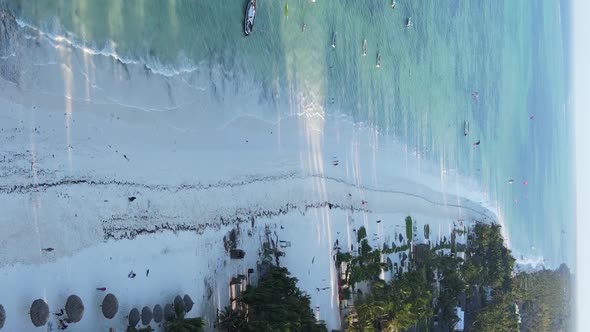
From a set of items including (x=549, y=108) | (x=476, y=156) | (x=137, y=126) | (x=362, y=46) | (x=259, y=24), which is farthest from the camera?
(x=549, y=108)

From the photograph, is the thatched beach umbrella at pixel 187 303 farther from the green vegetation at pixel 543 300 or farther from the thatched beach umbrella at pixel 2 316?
the green vegetation at pixel 543 300

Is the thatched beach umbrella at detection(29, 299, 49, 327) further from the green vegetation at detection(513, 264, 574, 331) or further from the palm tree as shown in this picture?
the green vegetation at detection(513, 264, 574, 331)

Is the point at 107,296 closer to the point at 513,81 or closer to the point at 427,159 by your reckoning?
the point at 427,159

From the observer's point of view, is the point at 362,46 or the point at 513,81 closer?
the point at 362,46

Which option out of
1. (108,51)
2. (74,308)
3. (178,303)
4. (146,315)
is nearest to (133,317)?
(146,315)

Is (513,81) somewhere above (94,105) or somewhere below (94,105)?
above

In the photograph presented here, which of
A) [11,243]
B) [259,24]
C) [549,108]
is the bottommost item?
[11,243]

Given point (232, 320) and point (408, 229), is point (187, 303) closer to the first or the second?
point (232, 320)

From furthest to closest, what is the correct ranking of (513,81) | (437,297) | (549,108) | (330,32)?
(549,108)
(513,81)
(437,297)
(330,32)

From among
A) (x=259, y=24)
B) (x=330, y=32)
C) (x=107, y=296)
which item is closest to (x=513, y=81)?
(x=330, y=32)
